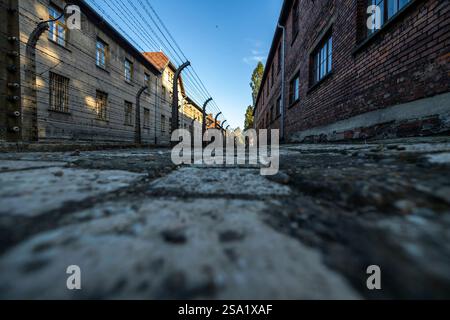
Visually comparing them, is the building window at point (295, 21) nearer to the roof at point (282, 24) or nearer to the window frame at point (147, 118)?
the roof at point (282, 24)

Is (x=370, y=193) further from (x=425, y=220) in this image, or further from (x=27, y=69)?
(x=27, y=69)

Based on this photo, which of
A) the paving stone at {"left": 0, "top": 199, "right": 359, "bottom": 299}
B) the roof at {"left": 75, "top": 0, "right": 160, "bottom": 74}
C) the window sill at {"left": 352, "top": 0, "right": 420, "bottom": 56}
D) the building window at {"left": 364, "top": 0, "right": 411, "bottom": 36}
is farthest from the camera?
the roof at {"left": 75, "top": 0, "right": 160, "bottom": 74}

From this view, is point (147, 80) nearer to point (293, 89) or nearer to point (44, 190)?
point (293, 89)

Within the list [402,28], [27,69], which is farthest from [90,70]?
[402,28]

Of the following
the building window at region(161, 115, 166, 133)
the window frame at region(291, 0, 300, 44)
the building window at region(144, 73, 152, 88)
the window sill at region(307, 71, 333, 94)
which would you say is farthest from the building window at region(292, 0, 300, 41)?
the building window at region(161, 115, 166, 133)

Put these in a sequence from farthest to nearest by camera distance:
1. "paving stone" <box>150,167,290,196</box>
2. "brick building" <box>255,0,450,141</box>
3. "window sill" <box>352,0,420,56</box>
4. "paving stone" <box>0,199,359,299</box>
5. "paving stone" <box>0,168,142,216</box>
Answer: "window sill" <box>352,0,420,56</box> → "brick building" <box>255,0,450,141</box> → "paving stone" <box>150,167,290,196</box> → "paving stone" <box>0,168,142,216</box> → "paving stone" <box>0,199,359,299</box>

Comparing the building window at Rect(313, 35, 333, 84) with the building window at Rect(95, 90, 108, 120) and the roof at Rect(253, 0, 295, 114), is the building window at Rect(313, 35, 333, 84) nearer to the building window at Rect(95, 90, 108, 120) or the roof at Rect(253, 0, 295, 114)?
the roof at Rect(253, 0, 295, 114)

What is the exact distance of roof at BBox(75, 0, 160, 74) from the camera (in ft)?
25.3

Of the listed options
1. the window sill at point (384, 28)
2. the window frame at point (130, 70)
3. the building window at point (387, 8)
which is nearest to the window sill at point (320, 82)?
Answer: the window sill at point (384, 28)

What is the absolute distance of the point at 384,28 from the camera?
106 inches

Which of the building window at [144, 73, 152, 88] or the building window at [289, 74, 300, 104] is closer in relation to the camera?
the building window at [289, 74, 300, 104]

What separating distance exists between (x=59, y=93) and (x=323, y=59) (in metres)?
8.45

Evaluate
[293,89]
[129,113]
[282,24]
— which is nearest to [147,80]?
[129,113]

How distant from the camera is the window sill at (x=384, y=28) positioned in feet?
7.69
